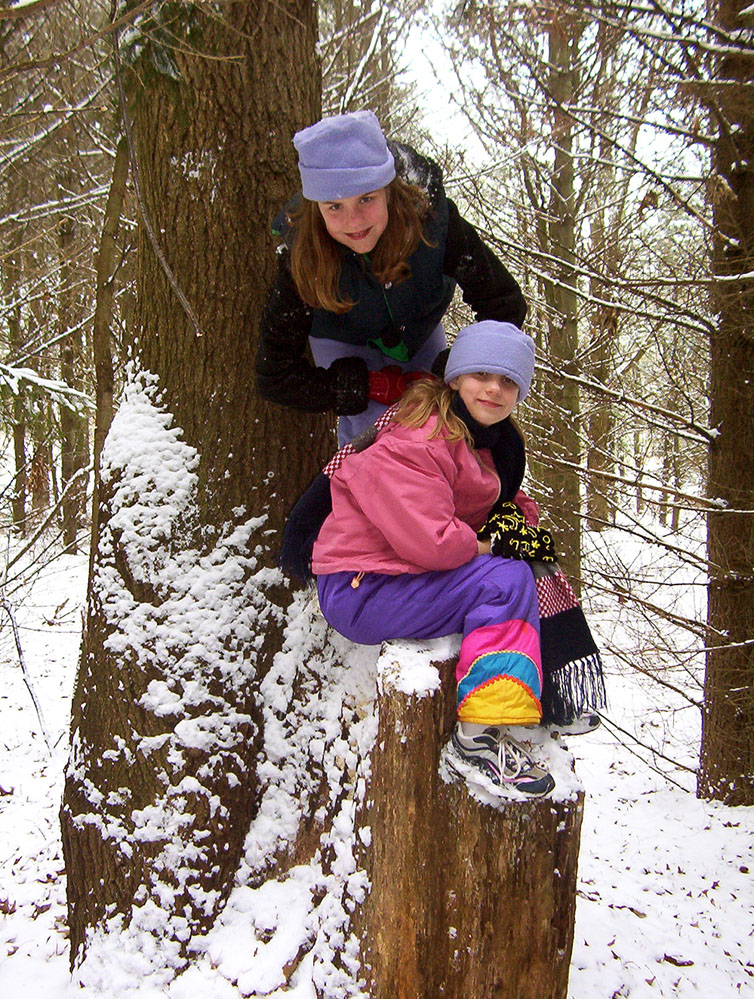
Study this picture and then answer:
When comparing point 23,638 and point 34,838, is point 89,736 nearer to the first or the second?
point 34,838

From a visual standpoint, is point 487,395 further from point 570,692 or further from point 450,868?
point 450,868

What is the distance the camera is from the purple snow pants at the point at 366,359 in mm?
2568

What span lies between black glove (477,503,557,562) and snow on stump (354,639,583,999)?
1.34 feet

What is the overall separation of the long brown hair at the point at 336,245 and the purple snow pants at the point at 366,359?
296mm

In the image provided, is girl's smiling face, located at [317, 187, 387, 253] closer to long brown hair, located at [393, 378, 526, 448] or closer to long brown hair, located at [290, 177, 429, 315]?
long brown hair, located at [290, 177, 429, 315]

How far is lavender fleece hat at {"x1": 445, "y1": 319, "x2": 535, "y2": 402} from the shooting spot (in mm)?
2223

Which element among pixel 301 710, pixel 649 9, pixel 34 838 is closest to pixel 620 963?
pixel 301 710

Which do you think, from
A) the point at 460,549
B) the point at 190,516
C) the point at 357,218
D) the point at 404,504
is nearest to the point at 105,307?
the point at 190,516

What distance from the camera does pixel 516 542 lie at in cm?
223

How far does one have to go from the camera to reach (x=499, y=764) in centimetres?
193

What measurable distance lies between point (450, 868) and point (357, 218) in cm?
199

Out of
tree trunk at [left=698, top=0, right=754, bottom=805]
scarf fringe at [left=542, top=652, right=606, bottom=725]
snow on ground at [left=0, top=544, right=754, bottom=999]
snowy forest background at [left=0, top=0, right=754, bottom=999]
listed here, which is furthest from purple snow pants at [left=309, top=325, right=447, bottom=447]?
tree trunk at [left=698, top=0, right=754, bottom=805]

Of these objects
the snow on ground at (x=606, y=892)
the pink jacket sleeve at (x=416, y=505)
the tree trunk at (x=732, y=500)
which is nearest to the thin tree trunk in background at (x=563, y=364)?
the tree trunk at (x=732, y=500)

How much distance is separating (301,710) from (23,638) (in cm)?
901
